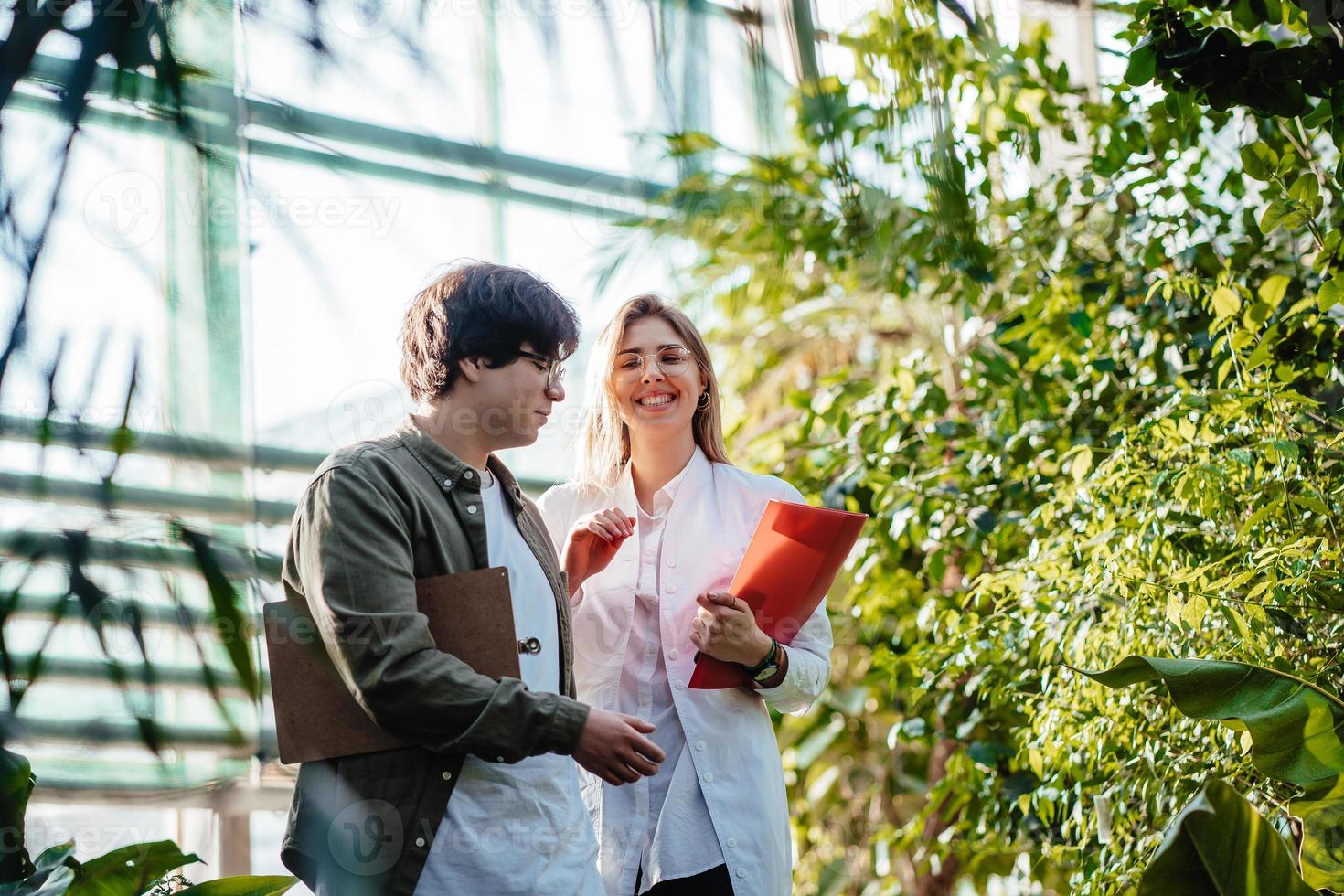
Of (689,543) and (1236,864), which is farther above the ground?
(689,543)

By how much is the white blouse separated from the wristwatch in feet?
0.12

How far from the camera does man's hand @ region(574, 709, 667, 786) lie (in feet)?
3.88

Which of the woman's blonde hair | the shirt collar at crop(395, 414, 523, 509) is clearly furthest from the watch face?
the shirt collar at crop(395, 414, 523, 509)

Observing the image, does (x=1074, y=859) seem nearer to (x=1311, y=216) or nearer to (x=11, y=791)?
(x=1311, y=216)

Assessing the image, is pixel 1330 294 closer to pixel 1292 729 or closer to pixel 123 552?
pixel 1292 729

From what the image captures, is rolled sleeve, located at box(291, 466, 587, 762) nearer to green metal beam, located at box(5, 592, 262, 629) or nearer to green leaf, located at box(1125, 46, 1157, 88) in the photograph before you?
green metal beam, located at box(5, 592, 262, 629)

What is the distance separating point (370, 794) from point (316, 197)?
2.20 ft

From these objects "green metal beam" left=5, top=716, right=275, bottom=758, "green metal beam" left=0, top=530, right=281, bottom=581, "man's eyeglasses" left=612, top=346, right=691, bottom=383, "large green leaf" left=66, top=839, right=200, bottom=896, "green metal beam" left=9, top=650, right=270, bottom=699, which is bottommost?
"large green leaf" left=66, top=839, right=200, bottom=896

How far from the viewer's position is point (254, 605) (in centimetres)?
71

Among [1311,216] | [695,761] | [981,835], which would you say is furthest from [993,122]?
[695,761]

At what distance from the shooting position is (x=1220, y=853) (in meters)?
1.36

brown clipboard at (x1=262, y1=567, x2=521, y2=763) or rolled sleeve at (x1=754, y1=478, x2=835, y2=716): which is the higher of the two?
brown clipboard at (x1=262, y1=567, x2=521, y2=763)

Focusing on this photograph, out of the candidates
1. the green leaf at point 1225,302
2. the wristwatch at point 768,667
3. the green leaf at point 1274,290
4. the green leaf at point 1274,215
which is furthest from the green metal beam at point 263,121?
the green leaf at point 1274,290

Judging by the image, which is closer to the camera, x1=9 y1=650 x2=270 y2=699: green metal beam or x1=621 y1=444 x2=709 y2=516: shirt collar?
x1=9 y1=650 x2=270 y2=699: green metal beam
